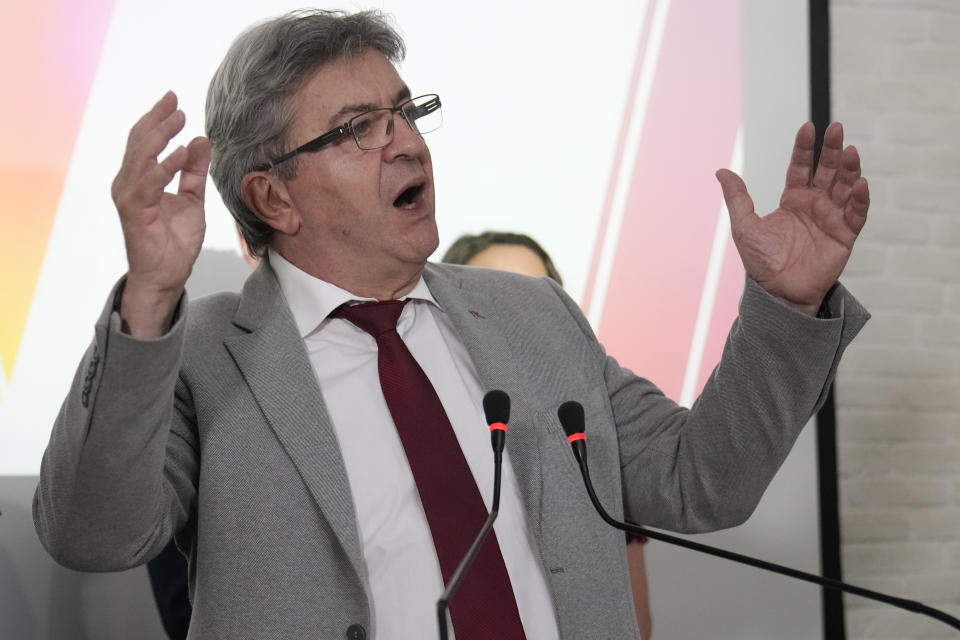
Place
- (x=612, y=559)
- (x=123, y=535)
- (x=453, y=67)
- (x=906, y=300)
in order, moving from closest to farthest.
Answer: (x=123, y=535)
(x=612, y=559)
(x=453, y=67)
(x=906, y=300)

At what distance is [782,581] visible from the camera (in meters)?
2.60

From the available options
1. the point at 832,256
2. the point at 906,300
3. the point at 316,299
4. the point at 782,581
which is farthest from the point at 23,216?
the point at 906,300

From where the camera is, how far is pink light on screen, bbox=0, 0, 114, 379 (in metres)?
2.20

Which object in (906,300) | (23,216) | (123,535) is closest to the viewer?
(123,535)

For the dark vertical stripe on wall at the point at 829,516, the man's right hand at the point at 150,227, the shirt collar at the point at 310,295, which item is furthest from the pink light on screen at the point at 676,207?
the man's right hand at the point at 150,227

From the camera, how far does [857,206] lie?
139cm

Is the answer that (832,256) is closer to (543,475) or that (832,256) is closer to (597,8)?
(543,475)

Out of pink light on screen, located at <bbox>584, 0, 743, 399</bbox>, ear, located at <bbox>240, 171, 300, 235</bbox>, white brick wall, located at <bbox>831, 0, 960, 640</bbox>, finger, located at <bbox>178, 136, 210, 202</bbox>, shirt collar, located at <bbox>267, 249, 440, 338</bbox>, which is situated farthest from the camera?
white brick wall, located at <bbox>831, 0, 960, 640</bbox>

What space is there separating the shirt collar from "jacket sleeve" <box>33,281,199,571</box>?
12.2 inches

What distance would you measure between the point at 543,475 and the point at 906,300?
65.8 inches

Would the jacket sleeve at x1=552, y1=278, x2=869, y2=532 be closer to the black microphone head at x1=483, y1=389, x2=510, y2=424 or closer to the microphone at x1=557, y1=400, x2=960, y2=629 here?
the microphone at x1=557, y1=400, x2=960, y2=629

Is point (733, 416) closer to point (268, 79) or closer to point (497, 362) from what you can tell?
point (497, 362)

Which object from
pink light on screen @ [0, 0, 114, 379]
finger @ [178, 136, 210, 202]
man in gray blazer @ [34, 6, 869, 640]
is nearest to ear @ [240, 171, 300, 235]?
man in gray blazer @ [34, 6, 869, 640]

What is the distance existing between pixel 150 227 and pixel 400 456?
480 mm
